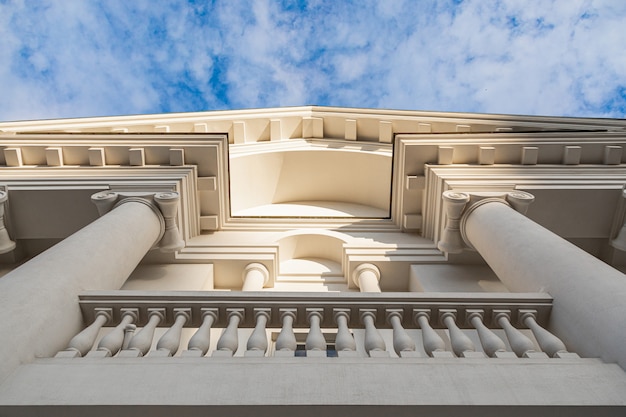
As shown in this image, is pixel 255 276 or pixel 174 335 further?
pixel 255 276

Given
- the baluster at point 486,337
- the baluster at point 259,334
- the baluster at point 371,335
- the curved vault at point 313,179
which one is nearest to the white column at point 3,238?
the baluster at point 259,334

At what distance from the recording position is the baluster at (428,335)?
5662 millimetres

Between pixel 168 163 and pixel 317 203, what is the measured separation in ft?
28.9

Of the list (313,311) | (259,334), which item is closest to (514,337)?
(313,311)

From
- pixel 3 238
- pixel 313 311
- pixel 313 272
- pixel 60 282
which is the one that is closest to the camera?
pixel 60 282

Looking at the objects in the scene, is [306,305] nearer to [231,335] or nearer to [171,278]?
[231,335]

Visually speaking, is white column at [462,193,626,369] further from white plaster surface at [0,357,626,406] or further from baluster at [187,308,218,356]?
baluster at [187,308,218,356]

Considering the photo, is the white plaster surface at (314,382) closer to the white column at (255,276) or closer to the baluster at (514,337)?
the baluster at (514,337)

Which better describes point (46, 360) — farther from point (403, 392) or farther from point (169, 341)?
point (403, 392)

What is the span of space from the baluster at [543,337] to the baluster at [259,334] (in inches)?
136

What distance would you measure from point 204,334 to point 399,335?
247cm

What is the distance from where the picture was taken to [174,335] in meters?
5.89

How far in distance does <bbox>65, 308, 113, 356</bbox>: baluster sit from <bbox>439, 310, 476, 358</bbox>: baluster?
4.50 metres

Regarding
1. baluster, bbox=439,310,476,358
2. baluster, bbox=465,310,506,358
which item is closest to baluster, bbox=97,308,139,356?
baluster, bbox=439,310,476,358
